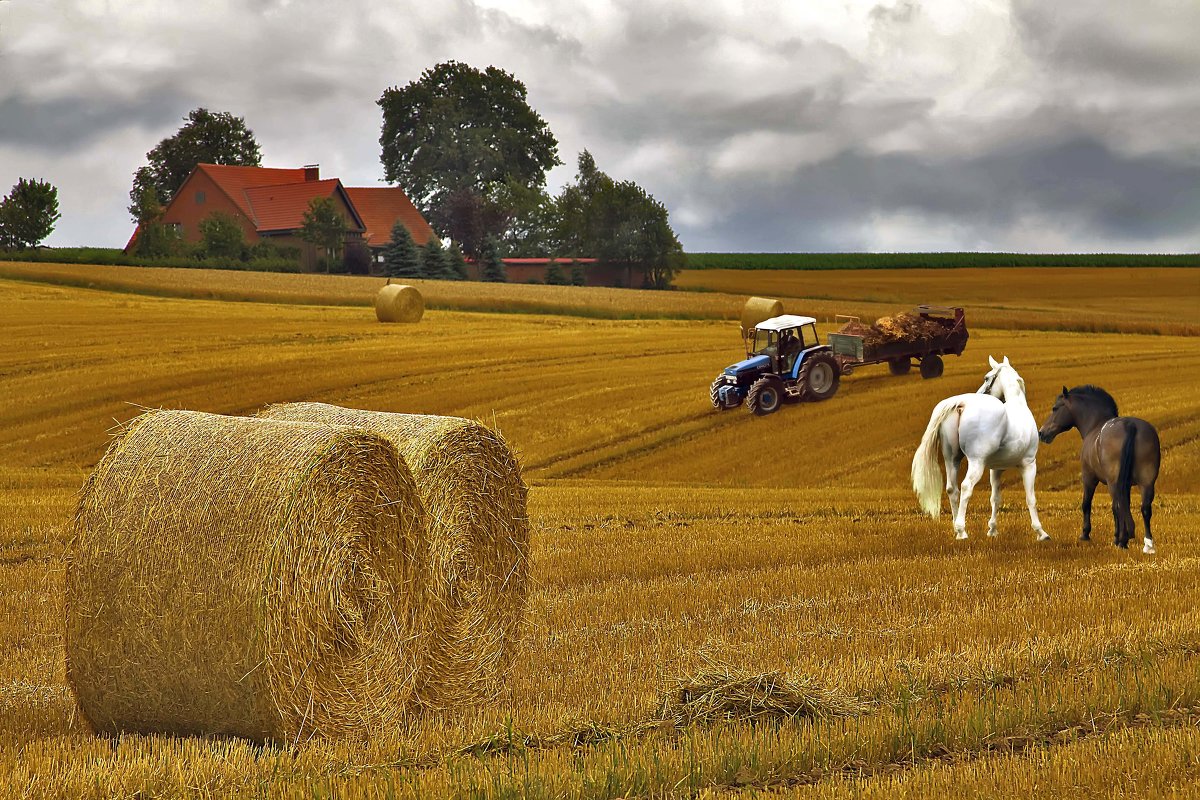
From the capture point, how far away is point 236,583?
7.12 meters

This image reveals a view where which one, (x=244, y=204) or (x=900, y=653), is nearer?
(x=900, y=653)

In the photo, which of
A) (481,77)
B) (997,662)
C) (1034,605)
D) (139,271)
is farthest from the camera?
(481,77)

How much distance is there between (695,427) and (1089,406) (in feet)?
39.3

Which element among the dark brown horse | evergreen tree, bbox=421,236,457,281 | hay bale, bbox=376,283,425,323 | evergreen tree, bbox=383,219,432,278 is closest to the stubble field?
the dark brown horse

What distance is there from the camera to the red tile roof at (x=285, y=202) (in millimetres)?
75875

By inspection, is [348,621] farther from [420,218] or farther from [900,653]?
[420,218]

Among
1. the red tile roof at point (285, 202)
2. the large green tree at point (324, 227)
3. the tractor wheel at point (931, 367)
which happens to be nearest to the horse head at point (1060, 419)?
the tractor wheel at point (931, 367)

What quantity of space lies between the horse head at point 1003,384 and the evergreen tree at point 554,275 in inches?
2288

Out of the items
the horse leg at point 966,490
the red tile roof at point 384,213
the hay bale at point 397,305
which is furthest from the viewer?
the red tile roof at point 384,213

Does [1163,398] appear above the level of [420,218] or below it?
below

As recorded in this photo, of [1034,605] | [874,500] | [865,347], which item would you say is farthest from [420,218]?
[1034,605]

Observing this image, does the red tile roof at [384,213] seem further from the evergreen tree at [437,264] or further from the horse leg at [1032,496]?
the horse leg at [1032,496]

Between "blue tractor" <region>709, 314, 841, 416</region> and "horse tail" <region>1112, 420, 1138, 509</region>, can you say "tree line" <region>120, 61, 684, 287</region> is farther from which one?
"horse tail" <region>1112, 420, 1138, 509</region>

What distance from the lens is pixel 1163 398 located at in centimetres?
2550
